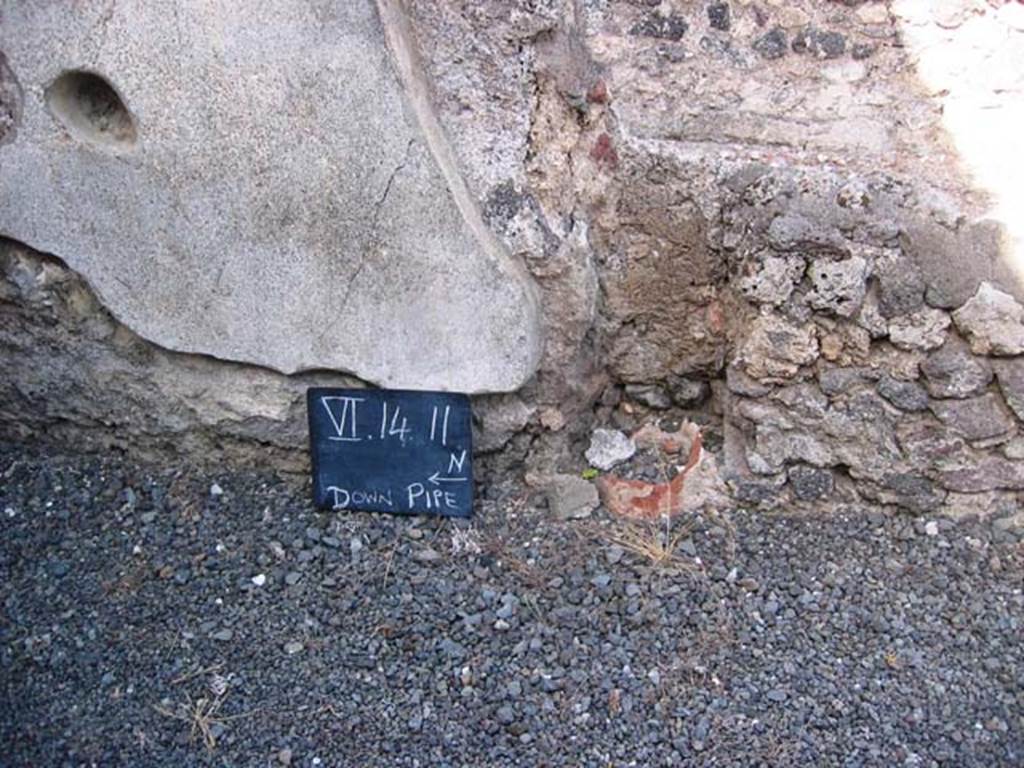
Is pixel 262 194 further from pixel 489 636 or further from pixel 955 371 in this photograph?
pixel 955 371

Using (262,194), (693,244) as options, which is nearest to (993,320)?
(693,244)

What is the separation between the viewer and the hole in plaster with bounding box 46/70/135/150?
2500 millimetres

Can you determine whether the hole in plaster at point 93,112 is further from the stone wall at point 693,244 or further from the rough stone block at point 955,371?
the rough stone block at point 955,371

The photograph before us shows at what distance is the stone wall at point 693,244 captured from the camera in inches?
93.5

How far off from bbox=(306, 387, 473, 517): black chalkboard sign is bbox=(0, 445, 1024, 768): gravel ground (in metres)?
0.05

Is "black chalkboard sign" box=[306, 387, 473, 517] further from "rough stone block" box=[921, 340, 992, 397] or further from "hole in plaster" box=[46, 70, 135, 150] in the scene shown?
"rough stone block" box=[921, 340, 992, 397]

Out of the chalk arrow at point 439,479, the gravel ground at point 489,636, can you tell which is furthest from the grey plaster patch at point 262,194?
the gravel ground at point 489,636

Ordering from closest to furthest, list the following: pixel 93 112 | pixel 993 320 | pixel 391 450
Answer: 1. pixel 993 320
2. pixel 93 112
3. pixel 391 450

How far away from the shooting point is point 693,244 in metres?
2.56

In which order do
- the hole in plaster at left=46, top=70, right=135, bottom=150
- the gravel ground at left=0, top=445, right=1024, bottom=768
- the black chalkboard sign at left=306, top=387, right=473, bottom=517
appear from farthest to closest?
the black chalkboard sign at left=306, top=387, right=473, bottom=517
the hole in plaster at left=46, top=70, right=135, bottom=150
the gravel ground at left=0, top=445, right=1024, bottom=768

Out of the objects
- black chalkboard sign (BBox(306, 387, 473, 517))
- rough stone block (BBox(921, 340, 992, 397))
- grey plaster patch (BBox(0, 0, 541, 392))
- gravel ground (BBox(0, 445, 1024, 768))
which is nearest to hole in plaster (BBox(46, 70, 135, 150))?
grey plaster patch (BBox(0, 0, 541, 392))

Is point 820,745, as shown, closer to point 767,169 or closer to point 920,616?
point 920,616

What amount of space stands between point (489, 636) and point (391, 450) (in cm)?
46

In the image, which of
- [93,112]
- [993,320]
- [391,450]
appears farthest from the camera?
[391,450]
